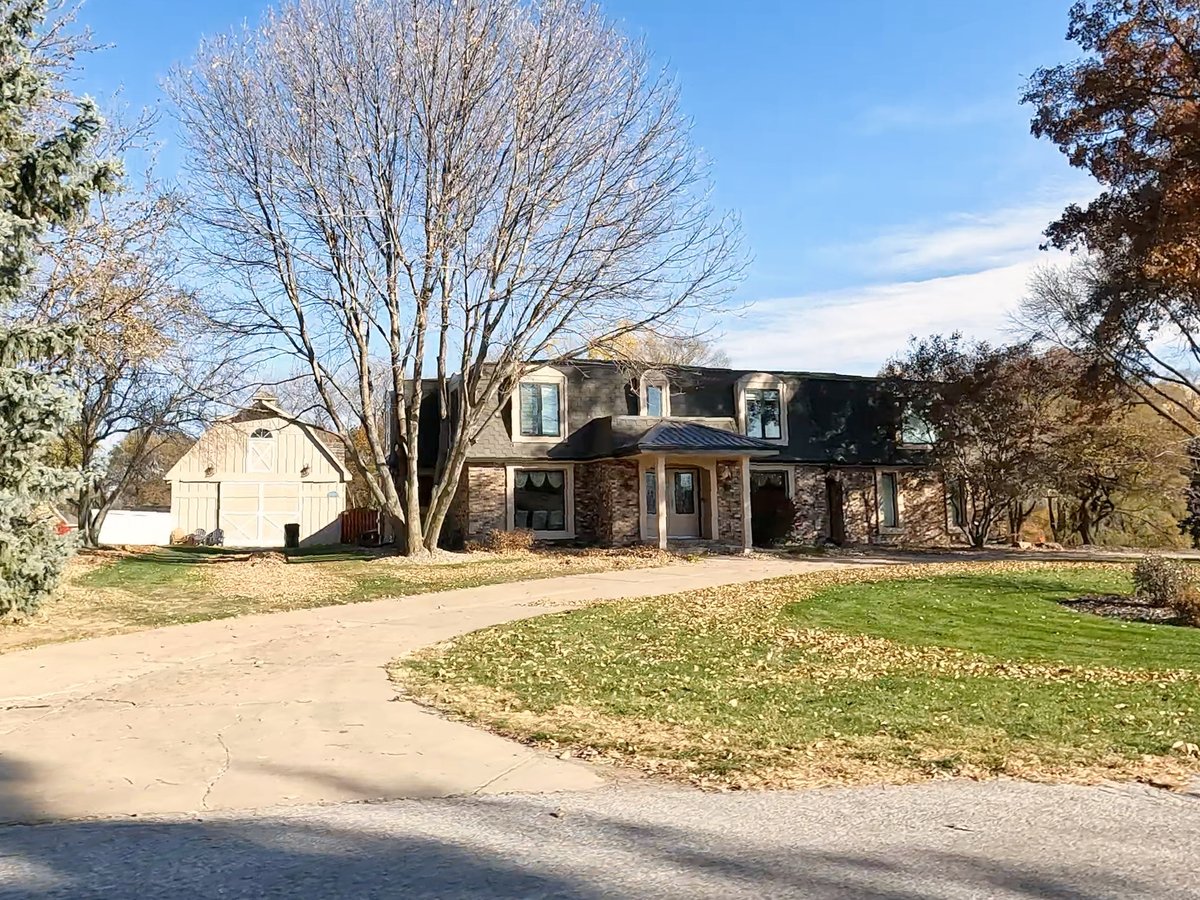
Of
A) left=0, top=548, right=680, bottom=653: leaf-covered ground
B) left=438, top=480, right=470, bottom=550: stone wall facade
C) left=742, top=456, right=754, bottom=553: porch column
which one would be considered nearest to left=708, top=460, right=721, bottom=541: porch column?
left=742, top=456, right=754, bottom=553: porch column

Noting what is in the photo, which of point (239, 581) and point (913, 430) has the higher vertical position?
point (913, 430)

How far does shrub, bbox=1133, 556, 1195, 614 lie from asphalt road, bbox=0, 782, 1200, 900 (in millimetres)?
9289

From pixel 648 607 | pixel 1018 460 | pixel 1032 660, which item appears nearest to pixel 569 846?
pixel 1032 660

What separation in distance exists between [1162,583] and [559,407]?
17.1 meters

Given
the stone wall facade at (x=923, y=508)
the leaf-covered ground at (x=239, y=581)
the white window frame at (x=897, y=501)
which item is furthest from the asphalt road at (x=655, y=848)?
the stone wall facade at (x=923, y=508)

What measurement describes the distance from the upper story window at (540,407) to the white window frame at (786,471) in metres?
6.01

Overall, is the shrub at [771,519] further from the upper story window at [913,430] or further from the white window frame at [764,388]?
the upper story window at [913,430]

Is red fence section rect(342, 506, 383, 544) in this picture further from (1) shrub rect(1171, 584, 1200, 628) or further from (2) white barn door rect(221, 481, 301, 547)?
(1) shrub rect(1171, 584, 1200, 628)

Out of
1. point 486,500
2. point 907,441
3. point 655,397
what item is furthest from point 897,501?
point 486,500

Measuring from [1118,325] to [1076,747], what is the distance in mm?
22583

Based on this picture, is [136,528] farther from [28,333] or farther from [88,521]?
[28,333]

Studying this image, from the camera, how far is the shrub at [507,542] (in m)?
24.4

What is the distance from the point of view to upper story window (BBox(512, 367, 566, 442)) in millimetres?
27219

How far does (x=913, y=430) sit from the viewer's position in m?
30.2
